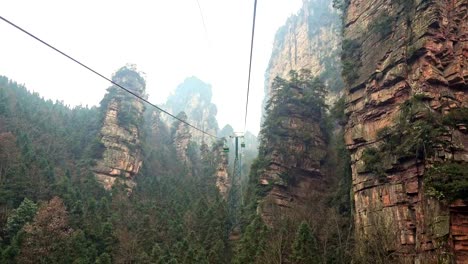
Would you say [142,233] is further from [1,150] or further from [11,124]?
[11,124]

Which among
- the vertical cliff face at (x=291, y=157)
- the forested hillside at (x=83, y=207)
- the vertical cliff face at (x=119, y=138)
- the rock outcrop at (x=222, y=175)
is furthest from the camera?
the rock outcrop at (x=222, y=175)

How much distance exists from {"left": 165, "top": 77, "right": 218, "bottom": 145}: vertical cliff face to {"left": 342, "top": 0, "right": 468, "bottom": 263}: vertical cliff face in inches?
3663

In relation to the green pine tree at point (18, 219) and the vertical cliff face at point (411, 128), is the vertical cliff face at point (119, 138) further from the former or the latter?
the vertical cliff face at point (411, 128)

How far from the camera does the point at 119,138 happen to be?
6338 cm

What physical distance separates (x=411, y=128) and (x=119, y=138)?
49621mm

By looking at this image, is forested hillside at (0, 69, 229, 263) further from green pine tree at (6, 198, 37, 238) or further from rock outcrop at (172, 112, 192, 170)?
rock outcrop at (172, 112, 192, 170)

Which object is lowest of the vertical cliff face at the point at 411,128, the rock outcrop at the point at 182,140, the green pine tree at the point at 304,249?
the green pine tree at the point at 304,249

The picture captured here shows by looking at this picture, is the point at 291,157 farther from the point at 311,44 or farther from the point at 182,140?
the point at 182,140

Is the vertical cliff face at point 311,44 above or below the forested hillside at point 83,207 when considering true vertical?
above

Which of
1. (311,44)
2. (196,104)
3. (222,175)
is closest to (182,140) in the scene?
(222,175)

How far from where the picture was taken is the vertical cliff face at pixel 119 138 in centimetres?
5953

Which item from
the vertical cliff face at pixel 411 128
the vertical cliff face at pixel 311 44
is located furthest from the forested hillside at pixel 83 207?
the vertical cliff face at pixel 311 44

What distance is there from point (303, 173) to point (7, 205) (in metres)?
29.1

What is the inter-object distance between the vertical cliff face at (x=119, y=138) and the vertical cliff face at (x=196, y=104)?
50.5 meters
